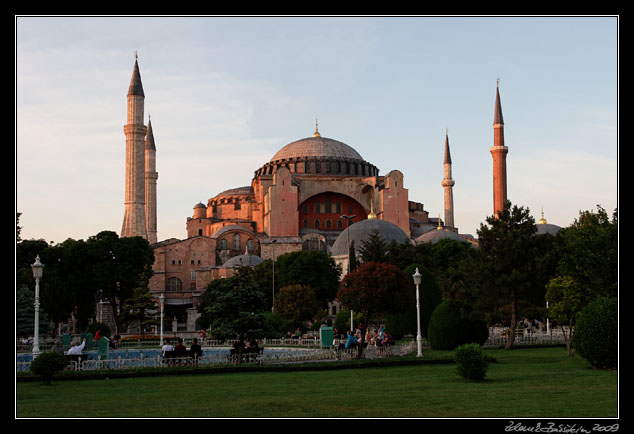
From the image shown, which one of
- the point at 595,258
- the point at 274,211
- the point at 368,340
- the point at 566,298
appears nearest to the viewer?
the point at 566,298

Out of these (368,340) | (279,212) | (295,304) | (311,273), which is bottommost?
(368,340)

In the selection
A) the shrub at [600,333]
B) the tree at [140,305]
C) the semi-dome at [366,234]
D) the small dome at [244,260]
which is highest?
the semi-dome at [366,234]

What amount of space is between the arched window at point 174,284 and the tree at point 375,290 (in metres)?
44.7

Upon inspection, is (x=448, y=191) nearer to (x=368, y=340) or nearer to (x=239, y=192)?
(x=239, y=192)

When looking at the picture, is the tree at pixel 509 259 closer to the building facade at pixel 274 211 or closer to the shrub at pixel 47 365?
the shrub at pixel 47 365

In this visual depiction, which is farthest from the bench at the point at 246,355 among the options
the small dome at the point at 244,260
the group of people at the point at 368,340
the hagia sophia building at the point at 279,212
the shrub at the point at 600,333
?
the small dome at the point at 244,260

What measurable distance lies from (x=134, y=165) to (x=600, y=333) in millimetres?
44318

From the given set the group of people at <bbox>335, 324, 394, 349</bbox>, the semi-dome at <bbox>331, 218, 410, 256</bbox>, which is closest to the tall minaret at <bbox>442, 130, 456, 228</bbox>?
the semi-dome at <bbox>331, 218, 410, 256</bbox>

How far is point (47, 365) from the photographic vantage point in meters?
14.1

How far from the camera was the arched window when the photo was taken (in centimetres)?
6316

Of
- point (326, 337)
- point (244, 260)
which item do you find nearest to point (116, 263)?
point (244, 260)

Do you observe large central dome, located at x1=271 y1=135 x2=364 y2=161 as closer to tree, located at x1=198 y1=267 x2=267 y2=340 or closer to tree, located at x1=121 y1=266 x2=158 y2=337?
tree, located at x1=121 y1=266 x2=158 y2=337

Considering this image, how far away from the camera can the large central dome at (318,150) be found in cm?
7562

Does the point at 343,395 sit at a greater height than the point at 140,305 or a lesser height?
greater
